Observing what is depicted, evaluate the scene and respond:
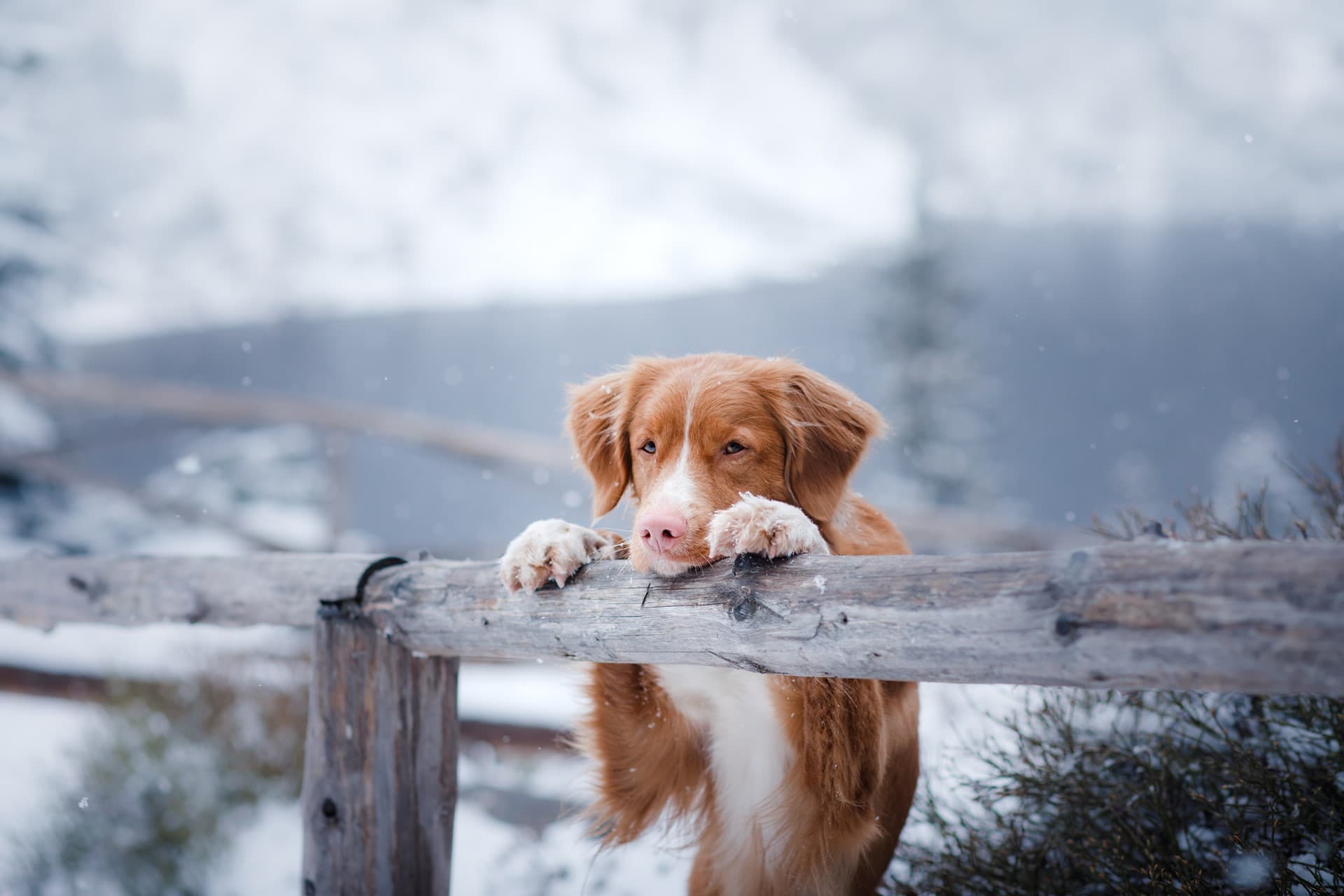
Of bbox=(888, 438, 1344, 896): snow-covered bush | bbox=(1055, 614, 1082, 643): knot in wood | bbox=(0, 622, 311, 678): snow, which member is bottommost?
bbox=(888, 438, 1344, 896): snow-covered bush

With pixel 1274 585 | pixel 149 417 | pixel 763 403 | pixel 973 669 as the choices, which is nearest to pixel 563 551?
pixel 763 403

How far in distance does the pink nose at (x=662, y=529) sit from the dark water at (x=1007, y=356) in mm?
8856

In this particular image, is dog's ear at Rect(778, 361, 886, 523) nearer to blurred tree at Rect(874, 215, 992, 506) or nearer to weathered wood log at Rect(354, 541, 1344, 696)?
weathered wood log at Rect(354, 541, 1344, 696)

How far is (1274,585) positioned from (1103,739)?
1781mm

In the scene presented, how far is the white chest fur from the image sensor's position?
2297 millimetres

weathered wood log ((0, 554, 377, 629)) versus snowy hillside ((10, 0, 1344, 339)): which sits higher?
snowy hillside ((10, 0, 1344, 339))

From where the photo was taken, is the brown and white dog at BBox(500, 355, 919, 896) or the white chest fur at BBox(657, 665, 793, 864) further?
the white chest fur at BBox(657, 665, 793, 864)

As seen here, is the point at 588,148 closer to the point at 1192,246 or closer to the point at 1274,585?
the point at 1192,246

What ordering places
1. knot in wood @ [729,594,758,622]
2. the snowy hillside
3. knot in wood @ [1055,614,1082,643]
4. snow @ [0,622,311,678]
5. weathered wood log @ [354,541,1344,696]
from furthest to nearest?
the snowy hillside < snow @ [0,622,311,678] < knot in wood @ [729,594,758,622] < knot in wood @ [1055,614,1082,643] < weathered wood log @ [354,541,1344,696]

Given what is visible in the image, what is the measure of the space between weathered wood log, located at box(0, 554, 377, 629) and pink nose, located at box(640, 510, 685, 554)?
116cm

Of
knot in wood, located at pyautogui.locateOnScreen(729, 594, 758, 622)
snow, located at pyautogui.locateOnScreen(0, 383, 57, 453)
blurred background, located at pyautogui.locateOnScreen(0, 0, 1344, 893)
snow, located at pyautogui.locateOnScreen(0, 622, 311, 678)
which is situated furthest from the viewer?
snow, located at pyautogui.locateOnScreen(0, 383, 57, 453)

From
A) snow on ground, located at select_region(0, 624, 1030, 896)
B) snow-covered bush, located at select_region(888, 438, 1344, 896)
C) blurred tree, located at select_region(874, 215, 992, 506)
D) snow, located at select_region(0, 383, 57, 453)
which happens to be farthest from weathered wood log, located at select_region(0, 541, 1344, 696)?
blurred tree, located at select_region(874, 215, 992, 506)

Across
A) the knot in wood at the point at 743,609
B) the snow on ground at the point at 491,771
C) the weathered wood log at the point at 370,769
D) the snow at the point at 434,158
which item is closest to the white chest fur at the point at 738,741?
the snow on ground at the point at 491,771

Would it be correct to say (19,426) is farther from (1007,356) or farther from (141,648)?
(1007,356)
